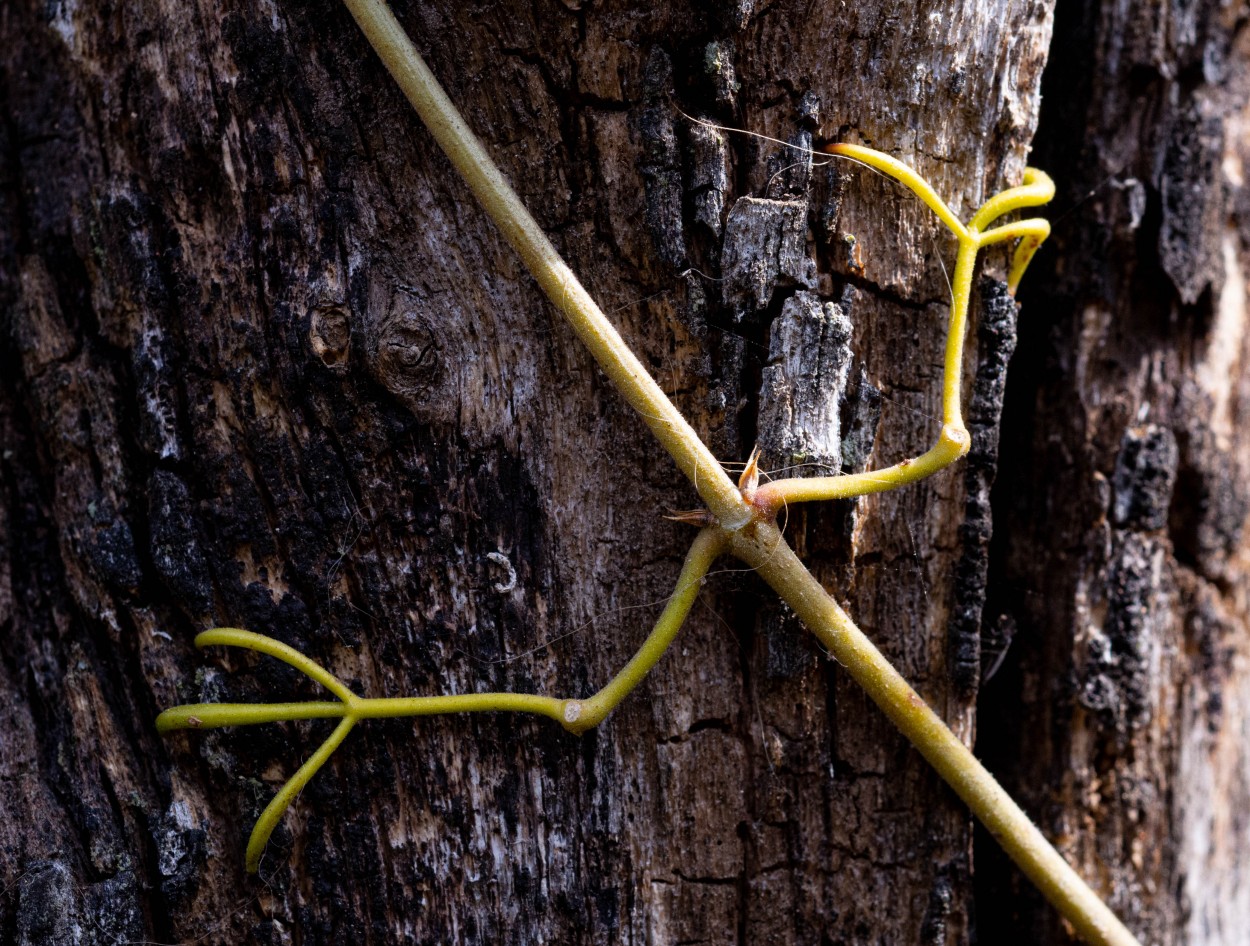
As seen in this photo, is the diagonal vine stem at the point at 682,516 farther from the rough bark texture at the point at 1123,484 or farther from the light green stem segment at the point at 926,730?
the rough bark texture at the point at 1123,484

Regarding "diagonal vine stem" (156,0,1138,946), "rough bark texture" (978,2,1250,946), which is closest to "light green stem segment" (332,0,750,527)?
"diagonal vine stem" (156,0,1138,946)

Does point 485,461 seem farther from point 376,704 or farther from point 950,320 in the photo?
point 950,320

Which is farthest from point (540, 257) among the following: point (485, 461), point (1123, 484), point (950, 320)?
point (1123, 484)

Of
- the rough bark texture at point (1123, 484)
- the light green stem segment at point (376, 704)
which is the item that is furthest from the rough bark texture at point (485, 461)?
the rough bark texture at point (1123, 484)

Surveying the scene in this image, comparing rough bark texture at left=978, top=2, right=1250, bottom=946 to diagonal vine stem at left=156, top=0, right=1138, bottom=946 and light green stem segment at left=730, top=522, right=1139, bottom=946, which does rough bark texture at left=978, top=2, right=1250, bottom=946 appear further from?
diagonal vine stem at left=156, top=0, right=1138, bottom=946

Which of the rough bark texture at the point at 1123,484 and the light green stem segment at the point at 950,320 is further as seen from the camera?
the rough bark texture at the point at 1123,484

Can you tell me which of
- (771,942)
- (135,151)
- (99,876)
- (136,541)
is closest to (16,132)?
(135,151)
